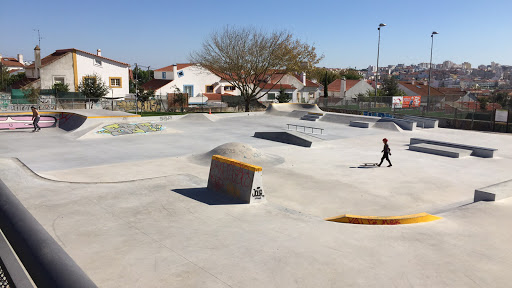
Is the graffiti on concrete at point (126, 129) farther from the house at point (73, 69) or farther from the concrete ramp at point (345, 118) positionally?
the house at point (73, 69)

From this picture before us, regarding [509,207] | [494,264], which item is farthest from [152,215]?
[509,207]

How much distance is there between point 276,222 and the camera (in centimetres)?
859

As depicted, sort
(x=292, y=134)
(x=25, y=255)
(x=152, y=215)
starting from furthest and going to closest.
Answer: (x=292, y=134), (x=152, y=215), (x=25, y=255)

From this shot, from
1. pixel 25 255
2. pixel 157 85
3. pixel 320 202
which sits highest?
pixel 157 85

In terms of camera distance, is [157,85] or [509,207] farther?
[157,85]

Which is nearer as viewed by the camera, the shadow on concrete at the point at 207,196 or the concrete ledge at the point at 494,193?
the shadow on concrete at the point at 207,196

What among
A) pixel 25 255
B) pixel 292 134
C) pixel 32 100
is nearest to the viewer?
pixel 25 255

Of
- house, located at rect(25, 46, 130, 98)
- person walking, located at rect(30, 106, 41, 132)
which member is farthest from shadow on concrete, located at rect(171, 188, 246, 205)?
house, located at rect(25, 46, 130, 98)

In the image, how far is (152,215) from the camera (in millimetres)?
8805

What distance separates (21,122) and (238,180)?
22.1 meters

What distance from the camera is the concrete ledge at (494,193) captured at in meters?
10.6

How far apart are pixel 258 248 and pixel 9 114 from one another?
24944 millimetres

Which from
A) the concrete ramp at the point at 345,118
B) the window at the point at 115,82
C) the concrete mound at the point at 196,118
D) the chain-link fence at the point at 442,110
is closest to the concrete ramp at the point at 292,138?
the concrete mound at the point at 196,118

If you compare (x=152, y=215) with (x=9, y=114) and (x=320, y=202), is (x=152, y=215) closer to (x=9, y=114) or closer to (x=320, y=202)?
(x=320, y=202)
